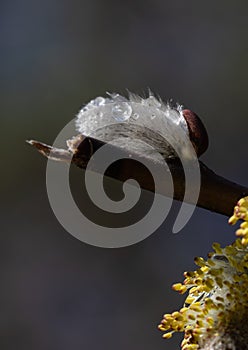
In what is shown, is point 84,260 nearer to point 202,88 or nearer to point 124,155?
point 202,88

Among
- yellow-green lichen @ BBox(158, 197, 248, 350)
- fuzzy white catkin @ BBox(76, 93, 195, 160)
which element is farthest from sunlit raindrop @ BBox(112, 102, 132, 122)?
yellow-green lichen @ BBox(158, 197, 248, 350)

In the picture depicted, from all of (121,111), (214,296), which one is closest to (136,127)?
(121,111)

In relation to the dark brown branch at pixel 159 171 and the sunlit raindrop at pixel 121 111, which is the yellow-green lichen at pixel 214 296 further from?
the sunlit raindrop at pixel 121 111

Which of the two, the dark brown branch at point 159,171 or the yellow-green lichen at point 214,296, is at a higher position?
the dark brown branch at point 159,171

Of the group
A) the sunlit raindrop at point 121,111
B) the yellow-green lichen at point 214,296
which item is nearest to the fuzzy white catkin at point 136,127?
the sunlit raindrop at point 121,111

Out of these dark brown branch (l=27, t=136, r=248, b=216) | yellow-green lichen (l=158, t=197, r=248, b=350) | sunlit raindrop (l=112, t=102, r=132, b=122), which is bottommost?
yellow-green lichen (l=158, t=197, r=248, b=350)

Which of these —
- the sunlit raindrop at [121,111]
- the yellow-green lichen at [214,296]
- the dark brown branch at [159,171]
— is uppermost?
the sunlit raindrop at [121,111]

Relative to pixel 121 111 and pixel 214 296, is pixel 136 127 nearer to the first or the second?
pixel 121 111

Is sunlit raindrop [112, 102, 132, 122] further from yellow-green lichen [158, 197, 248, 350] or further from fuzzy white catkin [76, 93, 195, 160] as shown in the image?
yellow-green lichen [158, 197, 248, 350]
